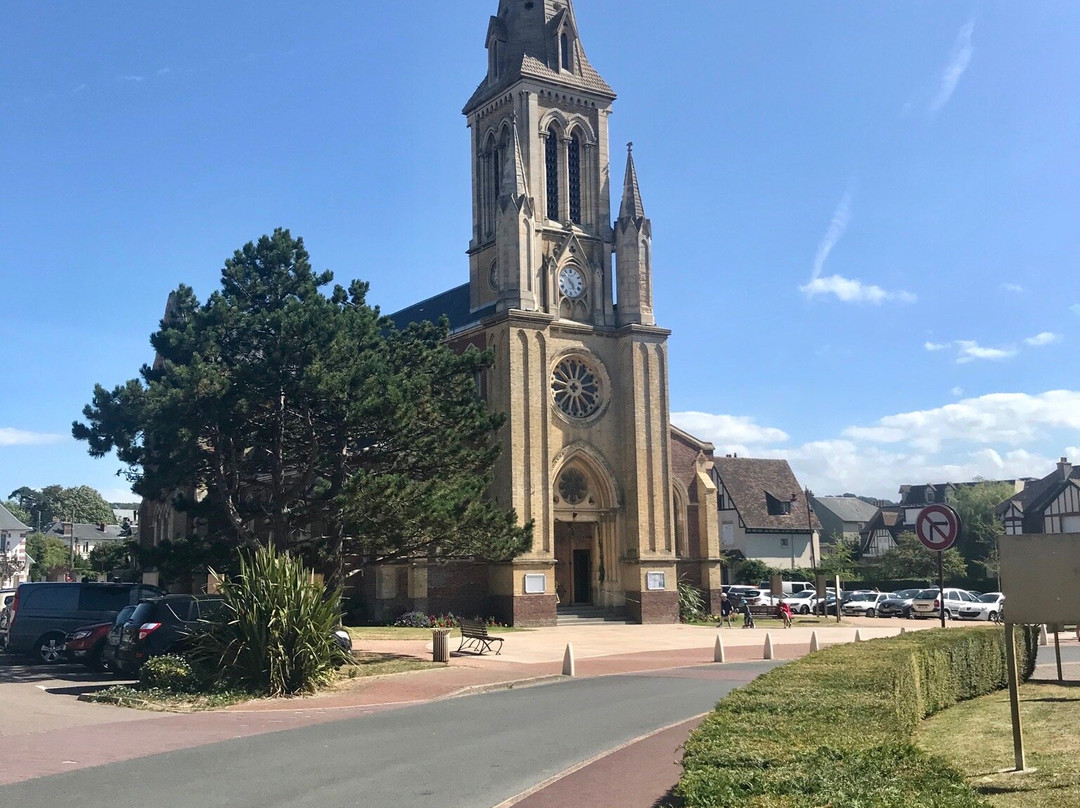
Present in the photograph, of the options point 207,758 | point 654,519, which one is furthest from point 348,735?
point 654,519

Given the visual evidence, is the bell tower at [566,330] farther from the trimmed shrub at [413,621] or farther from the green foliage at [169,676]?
the green foliage at [169,676]

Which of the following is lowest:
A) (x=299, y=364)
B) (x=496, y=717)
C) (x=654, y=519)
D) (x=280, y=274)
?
(x=496, y=717)

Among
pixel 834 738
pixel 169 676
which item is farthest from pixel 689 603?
pixel 834 738

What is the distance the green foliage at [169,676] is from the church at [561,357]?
20.3 m

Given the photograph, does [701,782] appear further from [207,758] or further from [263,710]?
[263,710]

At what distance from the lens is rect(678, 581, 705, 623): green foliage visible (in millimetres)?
43216

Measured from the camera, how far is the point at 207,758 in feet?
38.7

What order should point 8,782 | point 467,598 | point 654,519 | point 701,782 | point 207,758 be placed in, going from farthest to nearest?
point 654,519, point 467,598, point 207,758, point 8,782, point 701,782

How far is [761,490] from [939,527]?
5823 centimetres

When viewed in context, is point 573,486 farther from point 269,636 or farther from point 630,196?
point 269,636

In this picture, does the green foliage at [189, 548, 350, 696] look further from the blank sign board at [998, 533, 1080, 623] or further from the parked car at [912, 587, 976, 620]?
the parked car at [912, 587, 976, 620]

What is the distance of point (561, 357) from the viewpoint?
42.1 metres

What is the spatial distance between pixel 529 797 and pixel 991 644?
10554 mm

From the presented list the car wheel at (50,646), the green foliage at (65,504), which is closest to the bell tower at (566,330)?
the car wheel at (50,646)
